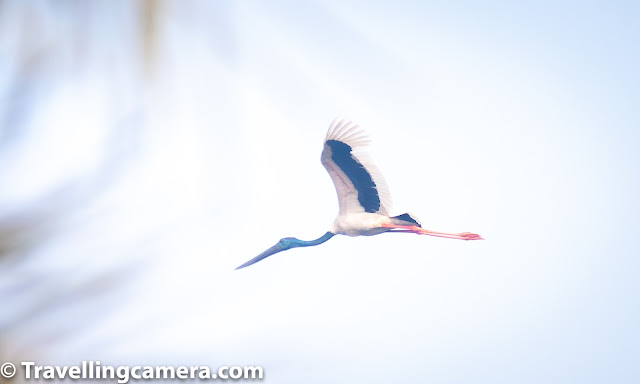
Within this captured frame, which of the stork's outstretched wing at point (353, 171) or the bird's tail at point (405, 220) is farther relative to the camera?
the bird's tail at point (405, 220)

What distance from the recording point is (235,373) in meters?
3.66

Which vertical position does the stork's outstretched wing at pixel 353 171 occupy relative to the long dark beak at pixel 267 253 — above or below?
above

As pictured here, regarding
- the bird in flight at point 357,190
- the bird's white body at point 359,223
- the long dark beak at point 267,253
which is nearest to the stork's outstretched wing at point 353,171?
the bird in flight at point 357,190

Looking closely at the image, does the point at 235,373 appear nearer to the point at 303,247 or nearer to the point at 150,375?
the point at 150,375

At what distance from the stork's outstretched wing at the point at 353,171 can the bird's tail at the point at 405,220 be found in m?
0.27

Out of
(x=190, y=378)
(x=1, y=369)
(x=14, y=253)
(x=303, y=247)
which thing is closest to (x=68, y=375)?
(x=190, y=378)

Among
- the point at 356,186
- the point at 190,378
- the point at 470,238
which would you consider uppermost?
the point at 356,186

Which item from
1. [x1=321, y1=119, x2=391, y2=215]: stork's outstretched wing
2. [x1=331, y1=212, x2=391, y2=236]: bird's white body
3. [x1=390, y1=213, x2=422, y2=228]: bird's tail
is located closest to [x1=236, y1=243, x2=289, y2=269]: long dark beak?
[x1=331, y1=212, x2=391, y2=236]: bird's white body

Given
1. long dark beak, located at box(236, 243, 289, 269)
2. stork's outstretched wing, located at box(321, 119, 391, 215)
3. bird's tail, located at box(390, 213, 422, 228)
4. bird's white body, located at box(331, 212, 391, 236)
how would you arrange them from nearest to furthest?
stork's outstretched wing, located at box(321, 119, 391, 215) → bird's tail, located at box(390, 213, 422, 228) → bird's white body, located at box(331, 212, 391, 236) → long dark beak, located at box(236, 243, 289, 269)

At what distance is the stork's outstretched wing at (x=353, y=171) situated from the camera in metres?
11.4

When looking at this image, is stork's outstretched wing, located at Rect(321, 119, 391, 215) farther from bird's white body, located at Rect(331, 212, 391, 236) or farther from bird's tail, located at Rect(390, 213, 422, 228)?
bird's tail, located at Rect(390, 213, 422, 228)

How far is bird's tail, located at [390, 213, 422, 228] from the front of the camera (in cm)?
1178

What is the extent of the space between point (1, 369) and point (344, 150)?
33.7ft

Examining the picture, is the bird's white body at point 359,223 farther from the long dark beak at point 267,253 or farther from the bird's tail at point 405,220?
the long dark beak at point 267,253
